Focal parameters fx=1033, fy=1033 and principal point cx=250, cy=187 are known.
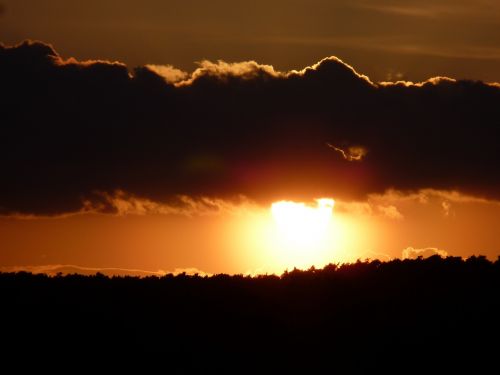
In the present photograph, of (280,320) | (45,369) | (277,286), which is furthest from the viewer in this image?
(277,286)

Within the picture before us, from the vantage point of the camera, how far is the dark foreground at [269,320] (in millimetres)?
41781

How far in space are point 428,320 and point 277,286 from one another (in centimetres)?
748

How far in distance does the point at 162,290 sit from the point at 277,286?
207 inches

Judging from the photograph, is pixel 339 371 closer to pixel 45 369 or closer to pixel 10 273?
pixel 45 369

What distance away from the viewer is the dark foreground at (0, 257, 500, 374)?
41.8 meters

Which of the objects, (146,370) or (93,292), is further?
(93,292)

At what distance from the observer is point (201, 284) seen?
4769 cm

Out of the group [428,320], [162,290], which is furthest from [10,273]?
[428,320]

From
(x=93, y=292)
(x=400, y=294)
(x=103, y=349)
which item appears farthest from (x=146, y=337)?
(x=400, y=294)

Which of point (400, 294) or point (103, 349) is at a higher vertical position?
point (400, 294)

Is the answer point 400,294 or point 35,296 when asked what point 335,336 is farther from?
point 35,296

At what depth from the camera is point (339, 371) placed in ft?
136

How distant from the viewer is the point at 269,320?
146 feet

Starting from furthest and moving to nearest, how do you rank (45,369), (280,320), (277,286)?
(277,286) < (280,320) < (45,369)
